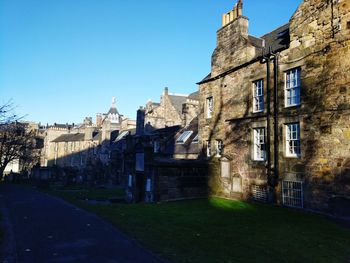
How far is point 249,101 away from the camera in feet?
58.0

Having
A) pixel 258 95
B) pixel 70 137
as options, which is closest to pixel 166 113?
pixel 258 95

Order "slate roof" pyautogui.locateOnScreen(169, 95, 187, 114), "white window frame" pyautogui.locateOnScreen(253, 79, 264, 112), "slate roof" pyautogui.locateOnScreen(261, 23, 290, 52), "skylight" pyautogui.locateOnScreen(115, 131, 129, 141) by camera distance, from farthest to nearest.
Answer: "skylight" pyautogui.locateOnScreen(115, 131, 129, 141), "slate roof" pyautogui.locateOnScreen(169, 95, 187, 114), "white window frame" pyautogui.locateOnScreen(253, 79, 264, 112), "slate roof" pyautogui.locateOnScreen(261, 23, 290, 52)

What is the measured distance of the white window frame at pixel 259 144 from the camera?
54.5ft

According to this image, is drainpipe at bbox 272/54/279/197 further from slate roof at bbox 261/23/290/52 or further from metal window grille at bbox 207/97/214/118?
metal window grille at bbox 207/97/214/118

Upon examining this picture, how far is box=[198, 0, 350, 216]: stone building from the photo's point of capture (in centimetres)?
1274

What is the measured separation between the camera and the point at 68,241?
29.8ft

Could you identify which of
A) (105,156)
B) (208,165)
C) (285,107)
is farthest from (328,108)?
(105,156)

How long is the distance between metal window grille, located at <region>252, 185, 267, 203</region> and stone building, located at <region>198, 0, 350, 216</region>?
58 mm

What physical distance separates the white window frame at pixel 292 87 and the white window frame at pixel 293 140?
1147 mm

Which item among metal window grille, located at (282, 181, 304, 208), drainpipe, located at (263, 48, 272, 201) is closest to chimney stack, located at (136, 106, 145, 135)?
drainpipe, located at (263, 48, 272, 201)

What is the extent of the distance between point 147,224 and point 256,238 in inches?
174

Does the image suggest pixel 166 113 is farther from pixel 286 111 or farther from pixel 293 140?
pixel 293 140

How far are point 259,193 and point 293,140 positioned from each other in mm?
3750

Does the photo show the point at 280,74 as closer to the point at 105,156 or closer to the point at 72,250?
the point at 72,250
